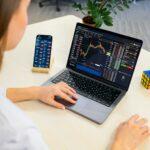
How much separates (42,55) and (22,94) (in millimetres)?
253

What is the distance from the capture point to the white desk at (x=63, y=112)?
98 centimetres

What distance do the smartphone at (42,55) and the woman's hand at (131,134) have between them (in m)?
0.46

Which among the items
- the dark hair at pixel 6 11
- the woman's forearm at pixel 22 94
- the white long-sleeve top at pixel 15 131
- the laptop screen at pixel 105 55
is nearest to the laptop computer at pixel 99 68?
the laptop screen at pixel 105 55

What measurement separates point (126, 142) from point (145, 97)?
0.30m

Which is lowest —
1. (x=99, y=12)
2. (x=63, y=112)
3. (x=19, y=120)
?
(x=63, y=112)

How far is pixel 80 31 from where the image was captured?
1.26 m

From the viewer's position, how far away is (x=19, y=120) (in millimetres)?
736

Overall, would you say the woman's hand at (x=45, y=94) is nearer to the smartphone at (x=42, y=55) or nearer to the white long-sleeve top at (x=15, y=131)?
the smartphone at (x=42, y=55)

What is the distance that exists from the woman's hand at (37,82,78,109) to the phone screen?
0.59ft

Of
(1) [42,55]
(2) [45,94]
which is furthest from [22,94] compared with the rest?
(1) [42,55]

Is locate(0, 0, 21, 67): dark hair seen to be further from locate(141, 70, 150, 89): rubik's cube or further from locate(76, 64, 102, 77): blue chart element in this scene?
locate(141, 70, 150, 89): rubik's cube

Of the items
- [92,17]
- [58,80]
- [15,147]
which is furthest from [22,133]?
[92,17]

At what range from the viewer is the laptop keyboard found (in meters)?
1.16

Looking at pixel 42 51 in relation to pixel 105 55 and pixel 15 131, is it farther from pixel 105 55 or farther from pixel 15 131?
pixel 15 131
